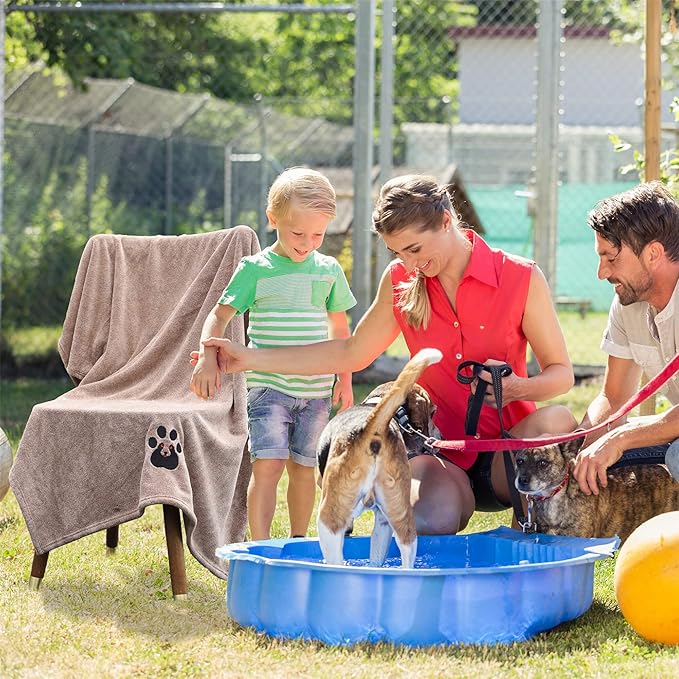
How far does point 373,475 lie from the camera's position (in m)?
3.27

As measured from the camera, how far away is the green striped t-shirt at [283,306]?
4.42 metres

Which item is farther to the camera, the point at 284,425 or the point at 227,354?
the point at 284,425

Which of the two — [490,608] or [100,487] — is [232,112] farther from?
[490,608]

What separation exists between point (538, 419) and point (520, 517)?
0.33m

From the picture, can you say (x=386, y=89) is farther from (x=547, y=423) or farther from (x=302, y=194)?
(x=547, y=423)

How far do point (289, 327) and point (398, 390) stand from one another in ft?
4.46

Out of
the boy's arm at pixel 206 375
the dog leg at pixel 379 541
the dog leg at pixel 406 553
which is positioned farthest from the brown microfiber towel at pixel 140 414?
the dog leg at pixel 406 553

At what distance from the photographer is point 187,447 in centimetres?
396

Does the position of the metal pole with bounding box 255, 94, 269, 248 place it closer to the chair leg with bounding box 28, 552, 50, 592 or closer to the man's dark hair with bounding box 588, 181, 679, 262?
the chair leg with bounding box 28, 552, 50, 592

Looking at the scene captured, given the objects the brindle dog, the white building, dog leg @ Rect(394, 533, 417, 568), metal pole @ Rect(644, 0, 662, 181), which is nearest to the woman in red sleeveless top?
the brindle dog

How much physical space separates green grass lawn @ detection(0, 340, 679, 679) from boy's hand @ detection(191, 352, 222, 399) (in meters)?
0.70

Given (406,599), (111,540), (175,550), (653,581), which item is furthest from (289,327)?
(653,581)

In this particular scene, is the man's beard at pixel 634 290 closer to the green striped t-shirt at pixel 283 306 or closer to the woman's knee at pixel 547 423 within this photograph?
the woman's knee at pixel 547 423

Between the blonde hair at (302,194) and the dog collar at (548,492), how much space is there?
127 cm
